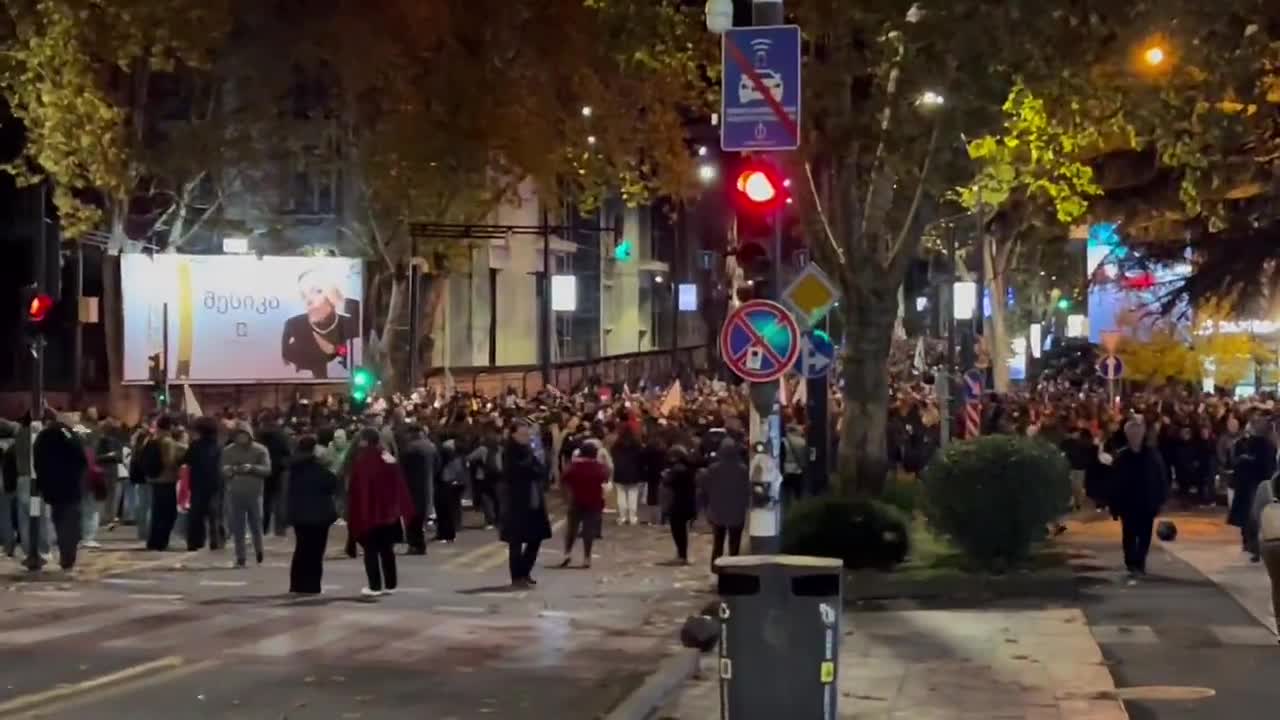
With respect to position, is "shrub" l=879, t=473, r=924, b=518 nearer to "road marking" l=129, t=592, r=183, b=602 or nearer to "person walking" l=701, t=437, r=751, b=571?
"person walking" l=701, t=437, r=751, b=571

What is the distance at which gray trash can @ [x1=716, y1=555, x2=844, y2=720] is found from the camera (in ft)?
33.4

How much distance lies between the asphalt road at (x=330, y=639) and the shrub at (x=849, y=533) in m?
1.32

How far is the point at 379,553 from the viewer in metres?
19.9

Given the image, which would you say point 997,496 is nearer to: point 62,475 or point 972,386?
point 62,475

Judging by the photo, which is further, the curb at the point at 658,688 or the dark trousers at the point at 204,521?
the dark trousers at the point at 204,521

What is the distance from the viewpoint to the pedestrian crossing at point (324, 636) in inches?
591

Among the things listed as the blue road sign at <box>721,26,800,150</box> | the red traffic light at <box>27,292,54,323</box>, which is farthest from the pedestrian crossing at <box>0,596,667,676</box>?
the red traffic light at <box>27,292,54,323</box>

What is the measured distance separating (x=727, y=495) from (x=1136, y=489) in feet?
14.8

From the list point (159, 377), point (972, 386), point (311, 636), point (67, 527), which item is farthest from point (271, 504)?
point (972, 386)

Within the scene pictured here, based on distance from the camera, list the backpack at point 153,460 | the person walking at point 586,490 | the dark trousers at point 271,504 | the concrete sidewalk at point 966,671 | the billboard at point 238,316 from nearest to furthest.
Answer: the concrete sidewalk at point 966,671
the person walking at point 586,490
the backpack at point 153,460
the dark trousers at point 271,504
the billboard at point 238,316

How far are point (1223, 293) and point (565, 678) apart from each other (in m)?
16.7

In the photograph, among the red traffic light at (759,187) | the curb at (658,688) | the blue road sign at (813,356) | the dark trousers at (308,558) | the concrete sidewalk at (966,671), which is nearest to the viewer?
the curb at (658,688)

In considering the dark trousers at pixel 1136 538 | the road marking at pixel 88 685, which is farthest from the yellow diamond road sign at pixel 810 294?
the dark trousers at pixel 1136 538

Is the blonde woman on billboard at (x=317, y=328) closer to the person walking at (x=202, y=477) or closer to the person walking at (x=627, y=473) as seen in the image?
the person walking at (x=627, y=473)
